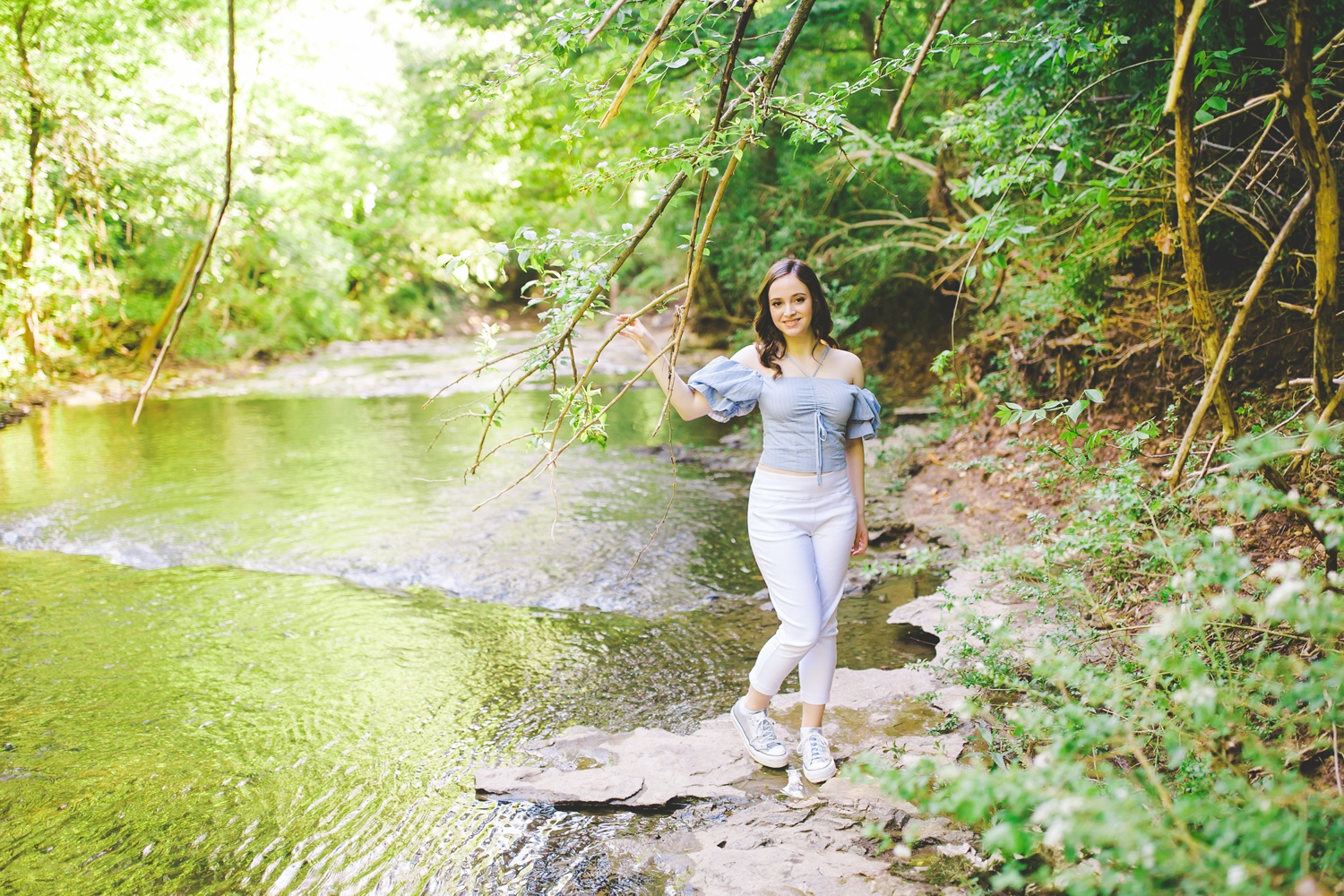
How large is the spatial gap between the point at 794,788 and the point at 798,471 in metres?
1.18

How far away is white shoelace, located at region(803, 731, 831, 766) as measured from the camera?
3180 mm

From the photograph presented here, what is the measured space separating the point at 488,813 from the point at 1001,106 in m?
4.88

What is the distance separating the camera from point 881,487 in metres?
7.70

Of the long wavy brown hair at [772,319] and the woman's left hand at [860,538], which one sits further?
the woman's left hand at [860,538]

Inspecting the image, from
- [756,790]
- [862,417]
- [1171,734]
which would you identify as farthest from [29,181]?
[1171,734]

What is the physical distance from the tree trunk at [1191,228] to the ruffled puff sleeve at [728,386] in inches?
58.1

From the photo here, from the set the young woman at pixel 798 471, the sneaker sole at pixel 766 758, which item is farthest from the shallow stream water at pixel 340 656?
the young woman at pixel 798 471

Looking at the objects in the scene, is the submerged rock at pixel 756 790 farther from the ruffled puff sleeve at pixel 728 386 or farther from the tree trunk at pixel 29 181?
the tree trunk at pixel 29 181

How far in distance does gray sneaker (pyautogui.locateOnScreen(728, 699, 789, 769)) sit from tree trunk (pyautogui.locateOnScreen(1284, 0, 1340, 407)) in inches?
87.2

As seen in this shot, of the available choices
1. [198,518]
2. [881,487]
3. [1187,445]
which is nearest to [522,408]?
[198,518]

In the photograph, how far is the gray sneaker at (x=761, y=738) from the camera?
3.29m

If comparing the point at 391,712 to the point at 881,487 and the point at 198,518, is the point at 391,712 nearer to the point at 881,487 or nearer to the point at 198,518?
the point at 198,518

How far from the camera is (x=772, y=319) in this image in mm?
3295

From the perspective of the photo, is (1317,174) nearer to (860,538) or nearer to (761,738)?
(860,538)
